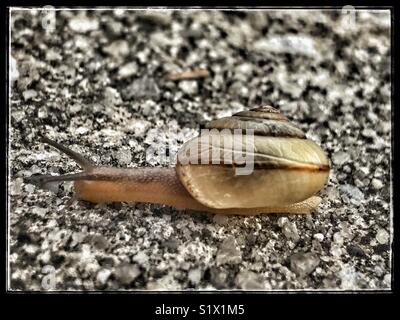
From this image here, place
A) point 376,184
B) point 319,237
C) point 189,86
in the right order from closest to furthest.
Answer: point 319,237 < point 376,184 < point 189,86

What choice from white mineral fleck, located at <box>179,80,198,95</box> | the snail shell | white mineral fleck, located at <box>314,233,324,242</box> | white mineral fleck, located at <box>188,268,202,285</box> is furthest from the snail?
white mineral fleck, located at <box>179,80,198,95</box>

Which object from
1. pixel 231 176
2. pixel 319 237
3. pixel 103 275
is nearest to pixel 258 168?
pixel 231 176

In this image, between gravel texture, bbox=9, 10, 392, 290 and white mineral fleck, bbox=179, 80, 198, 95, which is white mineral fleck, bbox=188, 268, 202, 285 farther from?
white mineral fleck, bbox=179, 80, 198, 95

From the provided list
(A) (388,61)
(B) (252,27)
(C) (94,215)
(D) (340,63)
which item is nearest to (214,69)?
(B) (252,27)

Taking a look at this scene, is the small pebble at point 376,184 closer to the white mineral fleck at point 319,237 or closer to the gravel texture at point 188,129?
the gravel texture at point 188,129

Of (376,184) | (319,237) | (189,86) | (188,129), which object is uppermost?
(189,86)

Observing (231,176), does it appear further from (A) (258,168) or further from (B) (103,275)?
(B) (103,275)

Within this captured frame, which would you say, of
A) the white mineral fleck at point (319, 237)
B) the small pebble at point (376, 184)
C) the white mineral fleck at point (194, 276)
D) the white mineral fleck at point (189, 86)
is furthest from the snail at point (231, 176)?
the white mineral fleck at point (189, 86)
